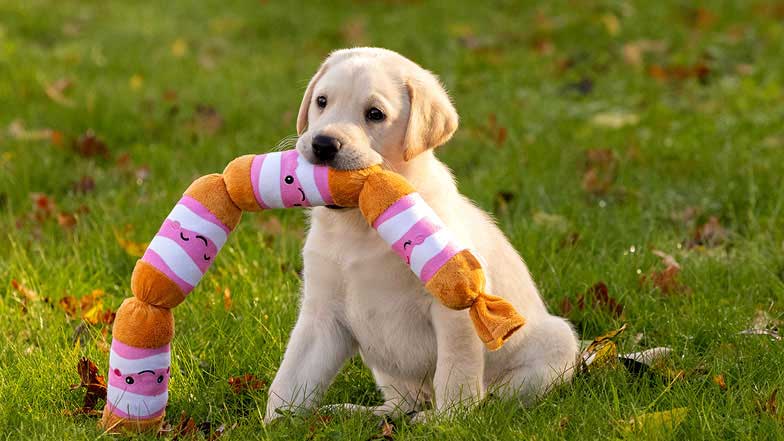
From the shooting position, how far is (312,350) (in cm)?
330

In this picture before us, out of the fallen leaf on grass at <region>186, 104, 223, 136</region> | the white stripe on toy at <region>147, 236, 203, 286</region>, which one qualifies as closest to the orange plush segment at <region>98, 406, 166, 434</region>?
the white stripe on toy at <region>147, 236, 203, 286</region>

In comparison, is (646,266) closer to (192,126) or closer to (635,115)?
(635,115)

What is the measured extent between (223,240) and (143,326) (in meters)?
0.34

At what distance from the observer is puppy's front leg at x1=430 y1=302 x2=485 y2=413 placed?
10.1 ft

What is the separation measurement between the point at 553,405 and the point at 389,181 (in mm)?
835

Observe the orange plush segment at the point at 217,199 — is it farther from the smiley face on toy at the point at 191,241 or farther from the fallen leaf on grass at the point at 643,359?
the fallen leaf on grass at the point at 643,359

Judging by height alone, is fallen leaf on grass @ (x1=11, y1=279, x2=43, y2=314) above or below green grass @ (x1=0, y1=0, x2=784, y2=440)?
above

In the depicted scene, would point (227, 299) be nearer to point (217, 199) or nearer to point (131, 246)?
point (131, 246)

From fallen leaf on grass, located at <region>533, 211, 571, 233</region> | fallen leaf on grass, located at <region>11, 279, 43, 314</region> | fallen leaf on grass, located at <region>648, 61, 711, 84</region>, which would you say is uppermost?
fallen leaf on grass, located at <region>11, 279, 43, 314</region>

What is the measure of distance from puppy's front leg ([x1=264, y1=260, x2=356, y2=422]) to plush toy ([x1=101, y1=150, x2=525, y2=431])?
338 millimetres

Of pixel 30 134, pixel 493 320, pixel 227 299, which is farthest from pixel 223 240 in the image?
pixel 30 134

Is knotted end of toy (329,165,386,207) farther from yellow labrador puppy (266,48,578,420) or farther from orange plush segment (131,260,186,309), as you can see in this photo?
orange plush segment (131,260,186,309)

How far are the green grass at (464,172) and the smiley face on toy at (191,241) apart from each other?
20.7 inches

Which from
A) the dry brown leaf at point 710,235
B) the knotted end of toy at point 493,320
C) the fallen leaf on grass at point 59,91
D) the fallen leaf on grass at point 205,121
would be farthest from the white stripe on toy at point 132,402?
the fallen leaf on grass at point 59,91
